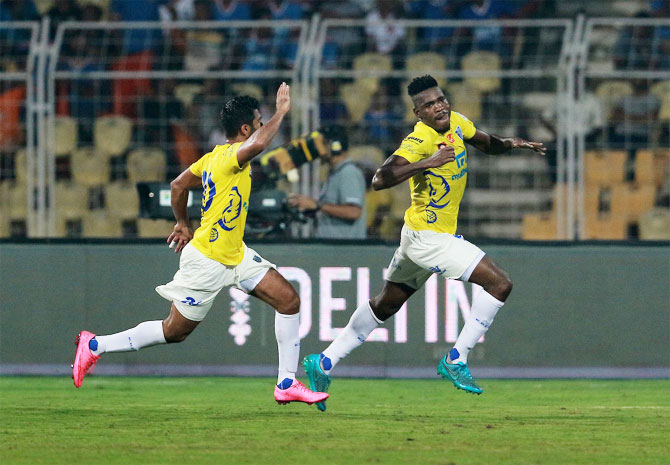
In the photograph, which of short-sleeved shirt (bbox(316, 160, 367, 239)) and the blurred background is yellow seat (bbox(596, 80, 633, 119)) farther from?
short-sleeved shirt (bbox(316, 160, 367, 239))

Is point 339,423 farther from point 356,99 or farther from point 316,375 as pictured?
point 356,99

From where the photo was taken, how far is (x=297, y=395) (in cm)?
778

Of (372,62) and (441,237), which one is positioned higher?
(372,62)

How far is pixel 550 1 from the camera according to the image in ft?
50.2

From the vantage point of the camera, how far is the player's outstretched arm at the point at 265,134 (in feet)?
24.2

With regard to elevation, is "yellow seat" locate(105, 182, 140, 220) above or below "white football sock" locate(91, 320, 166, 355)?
above

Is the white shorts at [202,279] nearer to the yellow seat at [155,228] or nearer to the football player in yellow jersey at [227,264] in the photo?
the football player in yellow jersey at [227,264]

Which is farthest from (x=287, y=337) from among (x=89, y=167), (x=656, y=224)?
(x=656, y=224)

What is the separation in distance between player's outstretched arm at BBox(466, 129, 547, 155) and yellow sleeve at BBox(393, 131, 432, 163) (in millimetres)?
638

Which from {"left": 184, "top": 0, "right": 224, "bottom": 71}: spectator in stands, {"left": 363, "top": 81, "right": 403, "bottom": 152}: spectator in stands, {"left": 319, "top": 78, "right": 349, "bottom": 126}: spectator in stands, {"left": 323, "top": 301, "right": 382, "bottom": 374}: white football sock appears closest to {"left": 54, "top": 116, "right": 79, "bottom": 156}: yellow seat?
{"left": 184, "top": 0, "right": 224, "bottom": 71}: spectator in stands

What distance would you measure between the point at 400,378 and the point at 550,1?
260 inches

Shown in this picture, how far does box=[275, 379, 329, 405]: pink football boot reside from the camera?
777 centimetres

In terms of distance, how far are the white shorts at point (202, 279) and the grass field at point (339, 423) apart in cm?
74

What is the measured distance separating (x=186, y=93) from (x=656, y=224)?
488 centimetres
